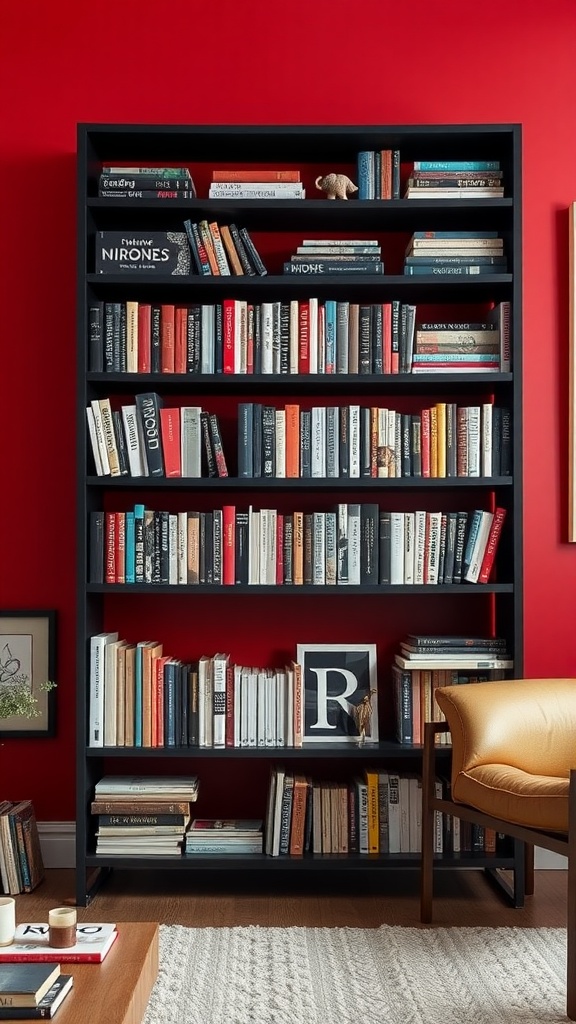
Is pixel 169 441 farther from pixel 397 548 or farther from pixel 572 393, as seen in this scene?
pixel 572 393

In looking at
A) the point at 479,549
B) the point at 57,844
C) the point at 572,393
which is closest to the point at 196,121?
the point at 572,393

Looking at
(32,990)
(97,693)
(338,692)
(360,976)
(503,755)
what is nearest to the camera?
(32,990)

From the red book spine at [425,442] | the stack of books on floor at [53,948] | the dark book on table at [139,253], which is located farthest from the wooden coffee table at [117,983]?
the dark book on table at [139,253]

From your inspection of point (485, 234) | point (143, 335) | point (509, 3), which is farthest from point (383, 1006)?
point (509, 3)

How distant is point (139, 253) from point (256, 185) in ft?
1.41

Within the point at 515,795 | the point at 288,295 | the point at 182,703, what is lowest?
the point at 515,795

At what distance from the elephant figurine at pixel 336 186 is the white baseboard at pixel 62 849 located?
2.29 metres

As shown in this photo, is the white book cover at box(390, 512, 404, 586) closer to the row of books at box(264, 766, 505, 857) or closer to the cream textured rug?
the row of books at box(264, 766, 505, 857)

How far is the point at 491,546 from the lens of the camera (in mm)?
3119

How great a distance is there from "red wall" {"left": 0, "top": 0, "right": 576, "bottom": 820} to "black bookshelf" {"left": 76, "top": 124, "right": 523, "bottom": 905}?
0.22 meters

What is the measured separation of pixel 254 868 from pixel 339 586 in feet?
2.98

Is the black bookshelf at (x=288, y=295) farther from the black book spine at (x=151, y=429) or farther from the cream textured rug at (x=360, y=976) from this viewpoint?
the cream textured rug at (x=360, y=976)

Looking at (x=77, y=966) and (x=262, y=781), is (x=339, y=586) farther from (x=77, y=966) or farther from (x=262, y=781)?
(x=77, y=966)

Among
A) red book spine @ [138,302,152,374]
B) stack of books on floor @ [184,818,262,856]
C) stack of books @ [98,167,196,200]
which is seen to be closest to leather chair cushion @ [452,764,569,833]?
stack of books on floor @ [184,818,262,856]
